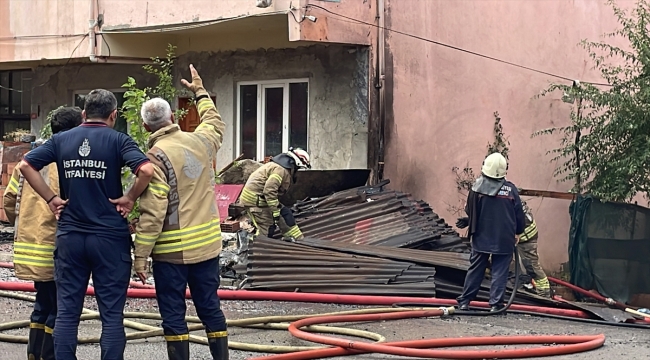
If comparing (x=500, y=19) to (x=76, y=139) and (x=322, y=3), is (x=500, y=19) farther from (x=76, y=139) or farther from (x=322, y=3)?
(x=76, y=139)

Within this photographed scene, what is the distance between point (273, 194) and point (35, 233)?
4734 millimetres

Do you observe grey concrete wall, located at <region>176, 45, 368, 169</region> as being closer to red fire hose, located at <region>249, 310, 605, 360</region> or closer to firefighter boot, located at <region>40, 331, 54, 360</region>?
red fire hose, located at <region>249, 310, 605, 360</region>

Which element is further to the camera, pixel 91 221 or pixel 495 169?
pixel 495 169

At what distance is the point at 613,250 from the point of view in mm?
11656

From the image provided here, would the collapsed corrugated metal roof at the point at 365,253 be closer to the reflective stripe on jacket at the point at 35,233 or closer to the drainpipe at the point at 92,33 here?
the reflective stripe on jacket at the point at 35,233

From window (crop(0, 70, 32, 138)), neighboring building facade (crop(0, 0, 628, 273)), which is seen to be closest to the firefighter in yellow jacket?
neighboring building facade (crop(0, 0, 628, 273))

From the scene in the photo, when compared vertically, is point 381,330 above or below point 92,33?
below

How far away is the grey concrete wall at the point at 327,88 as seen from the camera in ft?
38.8

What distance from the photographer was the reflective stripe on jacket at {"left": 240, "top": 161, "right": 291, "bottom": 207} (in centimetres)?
988

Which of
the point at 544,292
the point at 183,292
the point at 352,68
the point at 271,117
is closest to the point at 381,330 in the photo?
the point at 183,292

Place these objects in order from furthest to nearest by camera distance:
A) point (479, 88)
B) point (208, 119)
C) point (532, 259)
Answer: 1. point (479, 88)
2. point (532, 259)
3. point (208, 119)

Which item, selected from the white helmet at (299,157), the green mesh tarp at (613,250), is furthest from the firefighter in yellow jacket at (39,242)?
the green mesh tarp at (613,250)

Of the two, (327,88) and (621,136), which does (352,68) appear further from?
(621,136)

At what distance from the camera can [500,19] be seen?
13.8 meters
